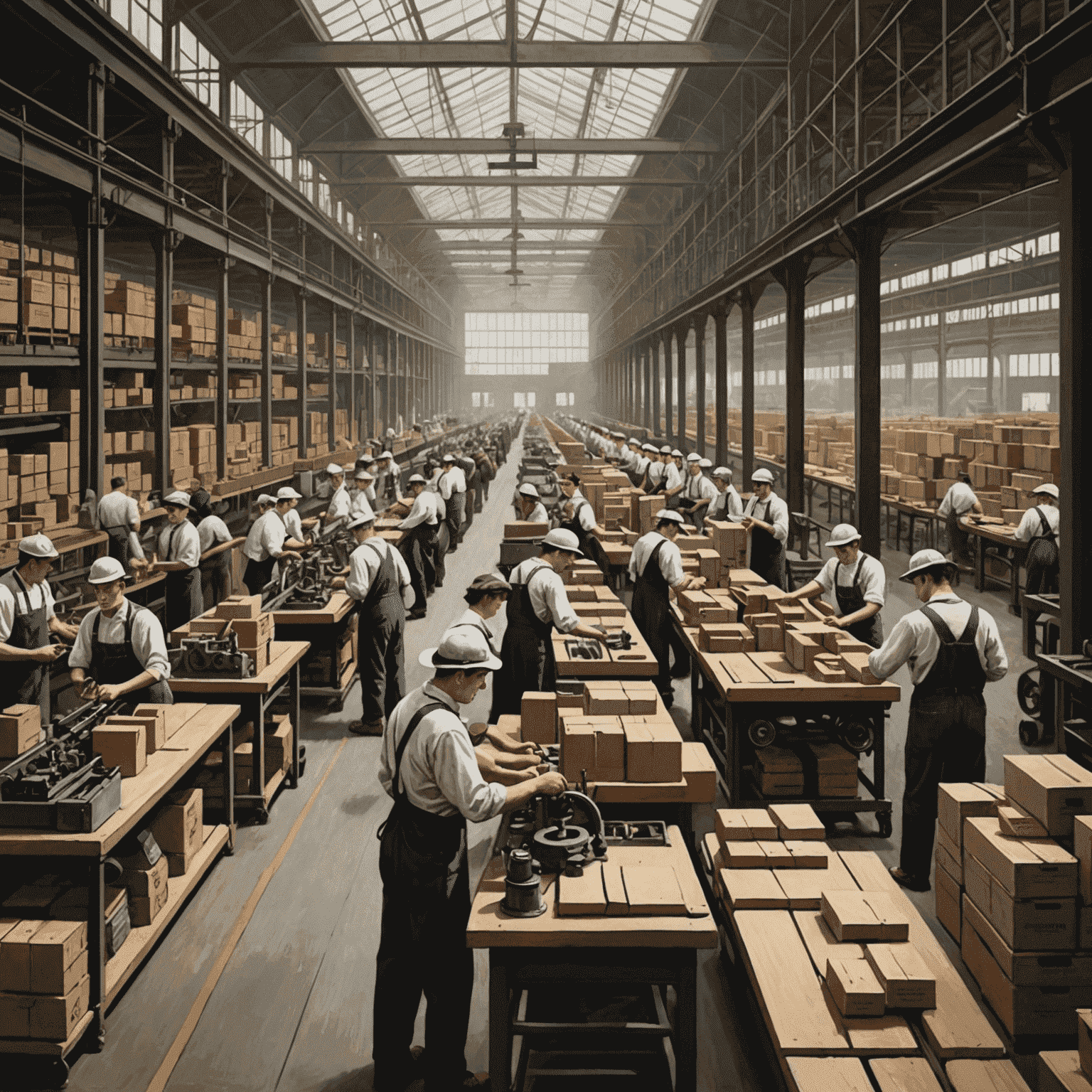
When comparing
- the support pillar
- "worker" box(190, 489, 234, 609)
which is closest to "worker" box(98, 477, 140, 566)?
"worker" box(190, 489, 234, 609)

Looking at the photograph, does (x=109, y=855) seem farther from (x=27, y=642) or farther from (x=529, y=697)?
(x=27, y=642)

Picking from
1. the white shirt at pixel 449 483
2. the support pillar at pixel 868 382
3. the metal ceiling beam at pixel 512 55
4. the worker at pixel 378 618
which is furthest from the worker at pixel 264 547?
the metal ceiling beam at pixel 512 55

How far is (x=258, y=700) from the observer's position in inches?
266

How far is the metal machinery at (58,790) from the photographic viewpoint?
14.3 feet

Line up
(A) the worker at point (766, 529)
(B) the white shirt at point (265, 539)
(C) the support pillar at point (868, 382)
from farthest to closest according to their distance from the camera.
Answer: (C) the support pillar at point (868, 382)
(A) the worker at point (766, 529)
(B) the white shirt at point (265, 539)

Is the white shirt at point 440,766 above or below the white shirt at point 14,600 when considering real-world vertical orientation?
below

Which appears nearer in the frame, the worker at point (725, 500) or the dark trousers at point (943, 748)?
the dark trousers at point (943, 748)

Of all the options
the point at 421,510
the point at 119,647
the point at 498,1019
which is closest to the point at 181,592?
the point at 421,510

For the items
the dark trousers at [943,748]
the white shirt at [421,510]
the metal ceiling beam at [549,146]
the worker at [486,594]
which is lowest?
the dark trousers at [943,748]

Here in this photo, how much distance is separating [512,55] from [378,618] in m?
13.4

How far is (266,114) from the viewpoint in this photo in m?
22.5

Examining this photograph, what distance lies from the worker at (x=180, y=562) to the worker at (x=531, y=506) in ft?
12.3

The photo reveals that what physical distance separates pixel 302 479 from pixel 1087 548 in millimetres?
16524

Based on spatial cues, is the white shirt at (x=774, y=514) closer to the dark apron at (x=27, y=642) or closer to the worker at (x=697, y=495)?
the worker at (x=697, y=495)
